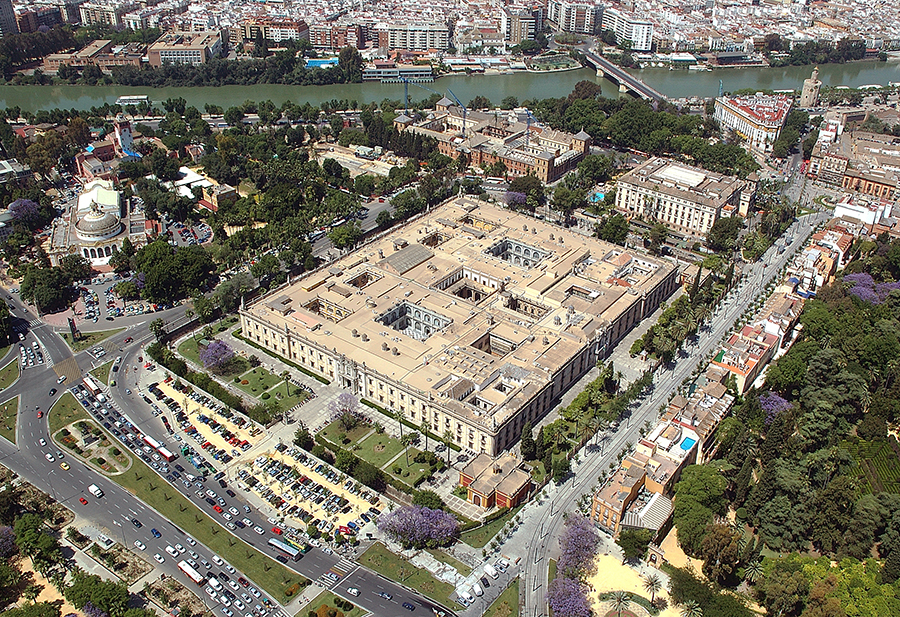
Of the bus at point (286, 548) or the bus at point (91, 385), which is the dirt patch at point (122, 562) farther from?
the bus at point (91, 385)

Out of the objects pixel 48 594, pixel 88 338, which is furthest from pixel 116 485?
pixel 88 338

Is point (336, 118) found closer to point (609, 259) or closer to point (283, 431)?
point (609, 259)

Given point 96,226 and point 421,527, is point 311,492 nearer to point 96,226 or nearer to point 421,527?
point 421,527

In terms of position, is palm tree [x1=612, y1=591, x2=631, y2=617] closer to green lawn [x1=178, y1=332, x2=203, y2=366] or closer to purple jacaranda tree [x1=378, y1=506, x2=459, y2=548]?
purple jacaranda tree [x1=378, y1=506, x2=459, y2=548]

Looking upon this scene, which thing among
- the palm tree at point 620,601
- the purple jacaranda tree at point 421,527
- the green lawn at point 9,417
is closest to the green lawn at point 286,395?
the purple jacaranda tree at point 421,527

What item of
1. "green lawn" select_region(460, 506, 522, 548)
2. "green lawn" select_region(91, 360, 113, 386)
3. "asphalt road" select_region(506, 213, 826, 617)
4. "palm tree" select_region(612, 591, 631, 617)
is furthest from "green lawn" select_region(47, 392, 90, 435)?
"palm tree" select_region(612, 591, 631, 617)
